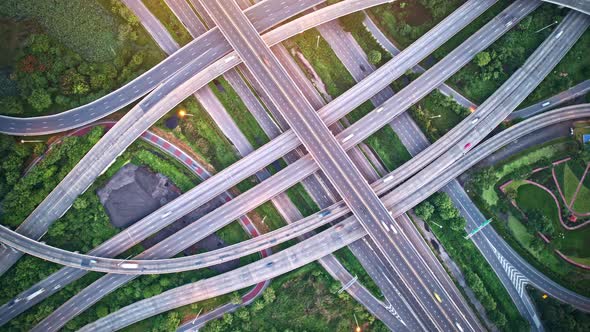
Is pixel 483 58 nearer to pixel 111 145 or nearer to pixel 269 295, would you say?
pixel 269 295

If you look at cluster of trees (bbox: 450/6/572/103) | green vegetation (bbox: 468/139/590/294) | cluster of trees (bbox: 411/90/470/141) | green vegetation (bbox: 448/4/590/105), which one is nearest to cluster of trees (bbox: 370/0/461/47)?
green vegetation (bbox: 448/4/590/105)

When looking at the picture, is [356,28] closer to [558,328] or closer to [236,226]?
[236,226]

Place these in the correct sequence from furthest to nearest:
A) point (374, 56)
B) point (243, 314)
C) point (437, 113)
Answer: point (437, 113) < point (374, 56) < point (243, 314)

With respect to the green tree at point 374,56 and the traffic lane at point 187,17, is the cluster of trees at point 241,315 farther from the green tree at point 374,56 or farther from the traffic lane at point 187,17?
the traffic lane at point 187,17

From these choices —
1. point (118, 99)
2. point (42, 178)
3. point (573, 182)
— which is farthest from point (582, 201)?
point (42, 178)

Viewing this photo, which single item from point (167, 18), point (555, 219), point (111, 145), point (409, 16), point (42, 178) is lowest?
point (555, 219)

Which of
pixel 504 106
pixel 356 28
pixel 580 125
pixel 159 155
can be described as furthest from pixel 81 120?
pixel 580 125
